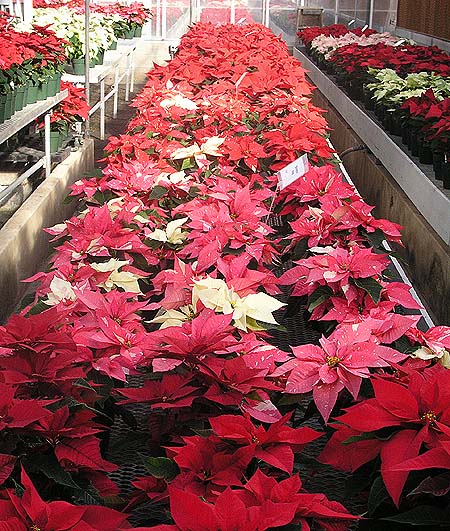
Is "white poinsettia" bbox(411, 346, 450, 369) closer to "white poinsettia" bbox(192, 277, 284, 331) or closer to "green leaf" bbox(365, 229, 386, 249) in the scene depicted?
"white poinsettia" bbox(192, 277, 284, 331)

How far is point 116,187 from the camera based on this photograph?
8.16 feet

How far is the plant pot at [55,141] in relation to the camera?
5.58 metres

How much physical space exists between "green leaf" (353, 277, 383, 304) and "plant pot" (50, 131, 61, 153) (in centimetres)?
416

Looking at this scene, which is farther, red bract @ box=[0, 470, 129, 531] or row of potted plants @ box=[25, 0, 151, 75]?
row of potted plants @ box=[25, 0, 151, 75]

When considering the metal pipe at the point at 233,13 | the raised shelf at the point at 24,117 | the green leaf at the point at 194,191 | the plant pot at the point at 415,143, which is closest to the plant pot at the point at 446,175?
the plant pot at the point at 415,143

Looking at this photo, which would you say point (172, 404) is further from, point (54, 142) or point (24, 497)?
point (54, 142)

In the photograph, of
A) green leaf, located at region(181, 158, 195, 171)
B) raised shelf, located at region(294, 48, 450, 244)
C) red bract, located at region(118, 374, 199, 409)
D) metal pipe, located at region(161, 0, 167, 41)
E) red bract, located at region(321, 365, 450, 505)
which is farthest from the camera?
metal pipe, located at region(161, 0, 167, 41)

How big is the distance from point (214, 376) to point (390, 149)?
11.1ft

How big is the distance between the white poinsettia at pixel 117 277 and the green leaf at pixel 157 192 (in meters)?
0.63

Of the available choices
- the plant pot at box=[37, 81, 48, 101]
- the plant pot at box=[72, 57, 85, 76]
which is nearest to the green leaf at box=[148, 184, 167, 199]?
the plant pot at box=[37, 81, 48, 101]

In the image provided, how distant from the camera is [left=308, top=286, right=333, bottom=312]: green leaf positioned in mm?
1759

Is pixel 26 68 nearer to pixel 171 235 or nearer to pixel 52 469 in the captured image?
pixel 171 235

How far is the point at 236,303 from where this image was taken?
62.3 inches

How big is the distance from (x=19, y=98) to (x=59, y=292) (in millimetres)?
3115
